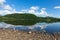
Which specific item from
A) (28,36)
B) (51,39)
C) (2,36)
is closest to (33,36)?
(28,36)

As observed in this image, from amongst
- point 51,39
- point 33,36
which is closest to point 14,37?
point 33,36

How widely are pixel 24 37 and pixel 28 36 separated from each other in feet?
1.55

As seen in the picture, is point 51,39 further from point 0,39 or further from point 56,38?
point 0,39

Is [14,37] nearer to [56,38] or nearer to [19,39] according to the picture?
[19,39]

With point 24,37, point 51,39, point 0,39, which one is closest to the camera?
point 0,39

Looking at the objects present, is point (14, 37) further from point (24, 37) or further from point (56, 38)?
point (56, 38)

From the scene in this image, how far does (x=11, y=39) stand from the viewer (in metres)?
12.0

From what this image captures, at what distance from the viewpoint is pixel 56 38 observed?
1427 centimetres

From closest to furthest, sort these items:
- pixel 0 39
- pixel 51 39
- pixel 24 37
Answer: pixel 0 39 < pixel 24 37 < pixel 51 39

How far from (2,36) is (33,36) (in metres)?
2.35

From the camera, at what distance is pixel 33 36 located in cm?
1341

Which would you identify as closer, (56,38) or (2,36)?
(2,36)

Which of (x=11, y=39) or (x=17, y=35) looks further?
(x=17, y=35)

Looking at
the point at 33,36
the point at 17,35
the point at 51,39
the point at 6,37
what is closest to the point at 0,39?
the point at 6,37
